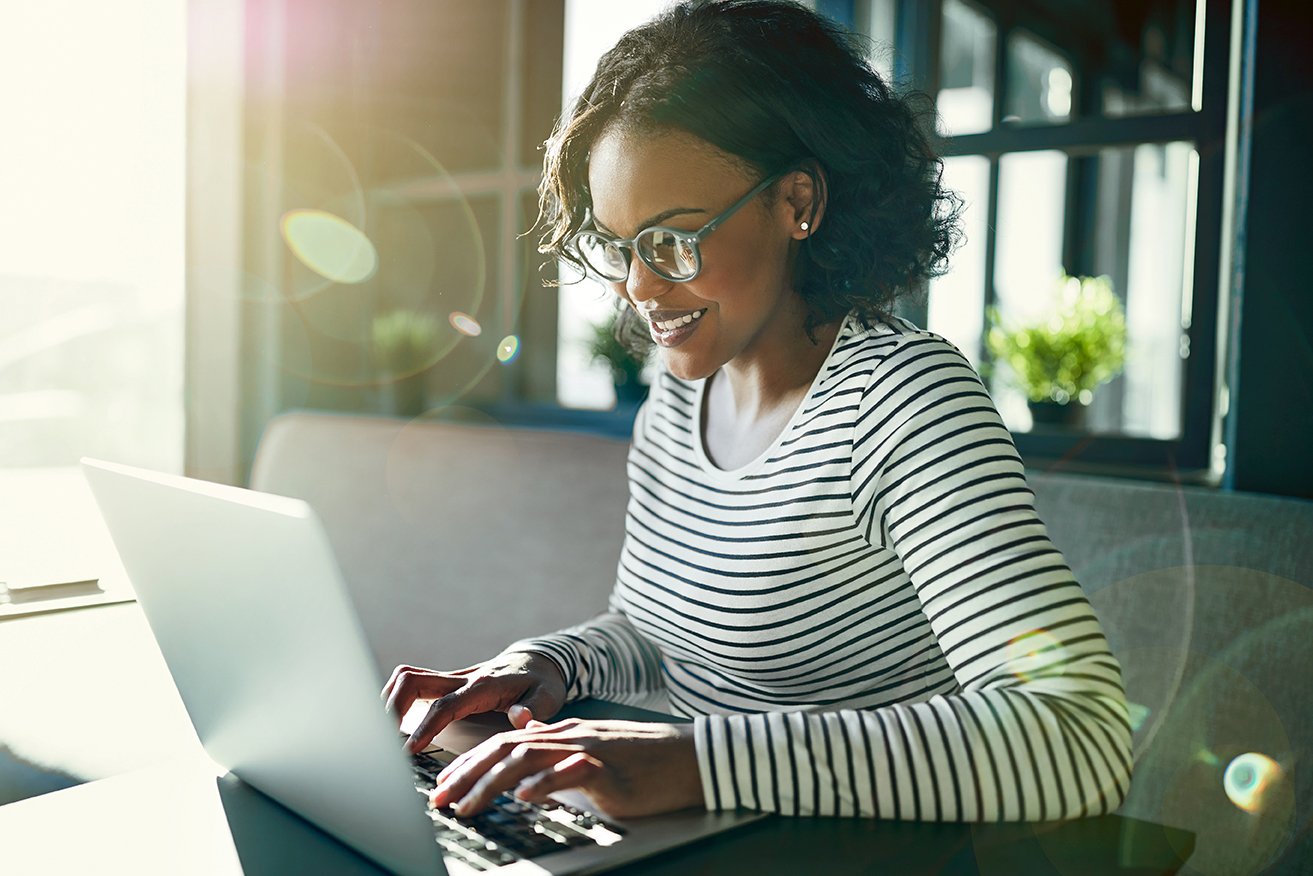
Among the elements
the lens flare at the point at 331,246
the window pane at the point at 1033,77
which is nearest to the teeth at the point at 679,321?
the lens flare at the point at 331,246

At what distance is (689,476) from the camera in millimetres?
1174

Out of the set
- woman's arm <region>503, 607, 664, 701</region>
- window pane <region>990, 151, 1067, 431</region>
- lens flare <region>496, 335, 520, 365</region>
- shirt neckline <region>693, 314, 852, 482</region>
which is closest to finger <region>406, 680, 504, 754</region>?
woman's arm <region>503, 607, 664, 701</region>

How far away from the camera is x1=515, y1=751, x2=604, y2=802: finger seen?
654 millimetres

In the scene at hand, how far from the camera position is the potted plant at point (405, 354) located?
8.74 feet

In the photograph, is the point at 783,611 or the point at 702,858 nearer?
the point at 702,858

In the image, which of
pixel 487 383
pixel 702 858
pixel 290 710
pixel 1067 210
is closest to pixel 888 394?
Result: pixel 702 858

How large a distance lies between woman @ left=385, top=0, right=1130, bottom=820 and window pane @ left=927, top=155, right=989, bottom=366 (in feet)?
2.72

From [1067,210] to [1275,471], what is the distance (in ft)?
8.73

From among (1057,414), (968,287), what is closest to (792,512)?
(1057,414)

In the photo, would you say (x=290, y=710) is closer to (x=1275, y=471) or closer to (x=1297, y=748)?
(x=1297, y=748)

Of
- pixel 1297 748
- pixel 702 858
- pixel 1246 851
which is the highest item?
pixel 702 858

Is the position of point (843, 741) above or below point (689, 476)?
below

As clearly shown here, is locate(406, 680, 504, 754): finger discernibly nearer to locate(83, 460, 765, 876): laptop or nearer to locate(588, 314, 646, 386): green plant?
locate(83, 460, 765, 876): laptop

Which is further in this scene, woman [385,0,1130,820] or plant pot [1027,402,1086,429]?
plant pot [1027,402,1086,429]
